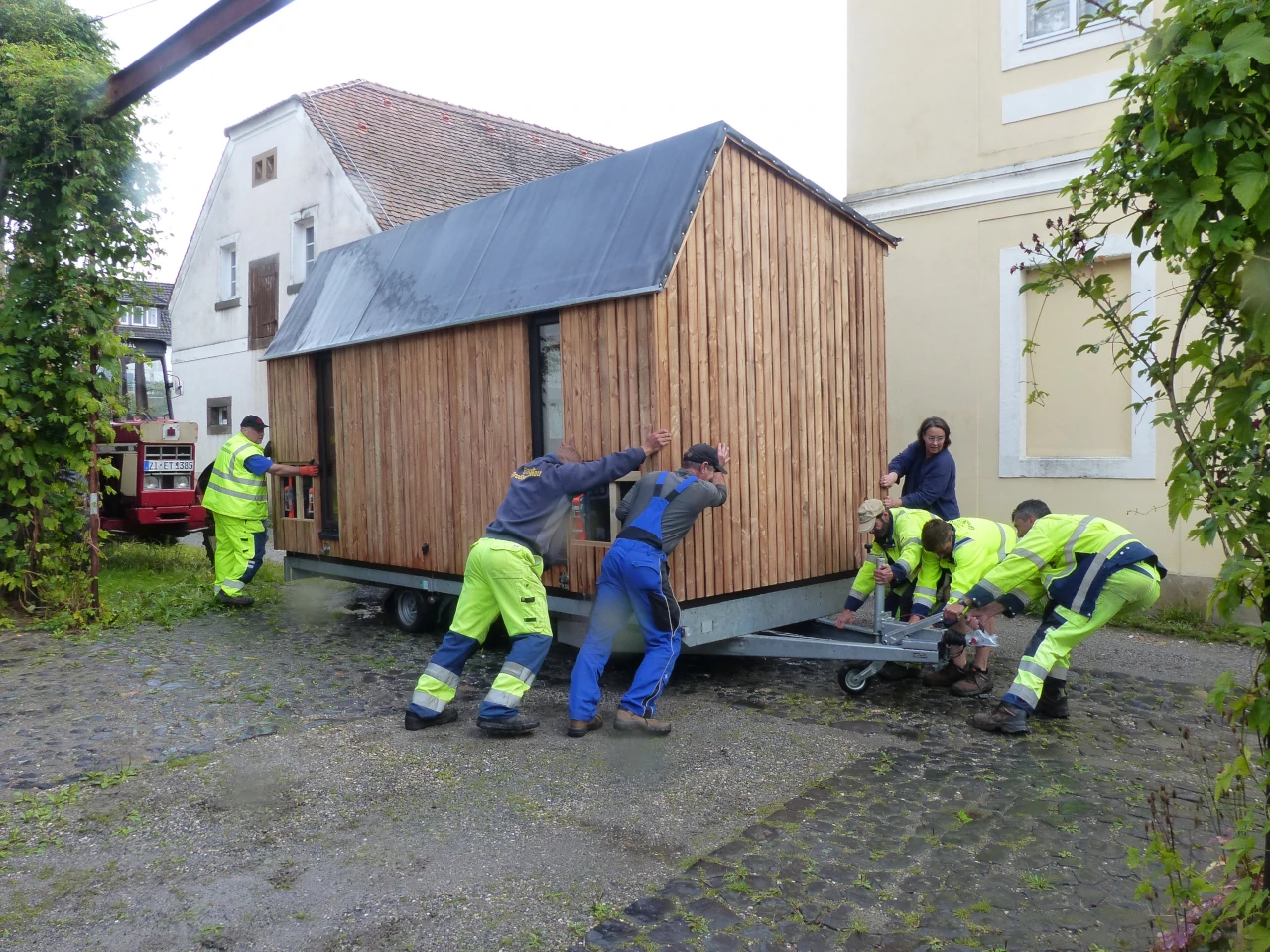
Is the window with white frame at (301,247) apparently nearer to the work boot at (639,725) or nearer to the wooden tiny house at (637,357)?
the wooden tiny house at (637,357)

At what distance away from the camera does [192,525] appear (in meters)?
12.3

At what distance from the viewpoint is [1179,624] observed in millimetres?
8133

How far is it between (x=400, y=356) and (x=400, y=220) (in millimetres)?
9068

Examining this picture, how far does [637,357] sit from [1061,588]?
2730 millimetres

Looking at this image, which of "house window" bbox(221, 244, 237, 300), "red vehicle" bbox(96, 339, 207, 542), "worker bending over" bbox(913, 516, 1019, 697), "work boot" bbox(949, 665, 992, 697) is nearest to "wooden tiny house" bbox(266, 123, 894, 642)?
"worker bending over" bbox(913, 516, 1019, 697)

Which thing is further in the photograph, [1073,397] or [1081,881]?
[1073,397]

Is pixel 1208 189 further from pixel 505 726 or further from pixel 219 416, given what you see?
pixel 219 416

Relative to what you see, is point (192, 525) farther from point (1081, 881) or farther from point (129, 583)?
point (1081, 881)

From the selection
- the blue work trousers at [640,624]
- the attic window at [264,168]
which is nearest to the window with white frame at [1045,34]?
the blue work trousers at [640,624]

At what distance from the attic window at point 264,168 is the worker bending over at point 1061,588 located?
17311 mm

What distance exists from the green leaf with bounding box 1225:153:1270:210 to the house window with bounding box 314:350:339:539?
776 cm

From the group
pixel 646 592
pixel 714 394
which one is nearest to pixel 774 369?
pixel 714 394

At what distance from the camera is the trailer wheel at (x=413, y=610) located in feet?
27.2

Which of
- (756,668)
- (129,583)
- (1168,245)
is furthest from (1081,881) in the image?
(129,583)
